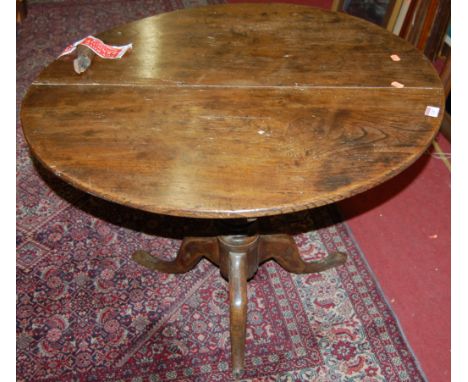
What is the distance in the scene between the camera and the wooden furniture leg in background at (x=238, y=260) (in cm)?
161

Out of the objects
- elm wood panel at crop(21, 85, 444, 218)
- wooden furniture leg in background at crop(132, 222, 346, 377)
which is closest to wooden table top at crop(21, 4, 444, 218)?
elm wood panel at crop(21, 85, 444, 218)

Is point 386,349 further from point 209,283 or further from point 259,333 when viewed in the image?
point 209,283

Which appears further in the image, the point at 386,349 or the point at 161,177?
the point at 386,349

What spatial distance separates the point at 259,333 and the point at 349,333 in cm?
33

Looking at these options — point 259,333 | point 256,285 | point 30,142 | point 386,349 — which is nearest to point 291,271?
point 256,285

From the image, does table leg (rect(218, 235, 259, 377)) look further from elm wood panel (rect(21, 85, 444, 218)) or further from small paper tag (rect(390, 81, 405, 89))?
small paper tag (rect(390, 81, 405, 89))

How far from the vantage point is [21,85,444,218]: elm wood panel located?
1113mm

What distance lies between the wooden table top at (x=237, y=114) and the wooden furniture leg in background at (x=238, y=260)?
1.40 feet

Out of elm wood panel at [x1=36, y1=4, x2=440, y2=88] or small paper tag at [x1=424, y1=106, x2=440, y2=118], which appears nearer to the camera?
small paper tag at [x1=424, y1=106, x2=440, y2=118]

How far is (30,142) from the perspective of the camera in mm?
1255

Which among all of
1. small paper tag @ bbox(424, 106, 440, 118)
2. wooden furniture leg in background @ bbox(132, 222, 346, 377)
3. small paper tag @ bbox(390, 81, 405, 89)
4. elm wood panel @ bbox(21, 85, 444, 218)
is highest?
small paper tag @ bbox(390, 81, 405, 89)

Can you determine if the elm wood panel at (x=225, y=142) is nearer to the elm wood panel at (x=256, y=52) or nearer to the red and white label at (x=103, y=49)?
the elm wood panel at (x=256, y=52)

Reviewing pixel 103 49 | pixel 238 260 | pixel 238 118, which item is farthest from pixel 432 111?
pixel 103 49

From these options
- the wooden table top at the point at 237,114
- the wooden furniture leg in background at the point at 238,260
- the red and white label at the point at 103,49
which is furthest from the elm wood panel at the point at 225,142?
the wooden furniture leg in background at the point at 238,260
